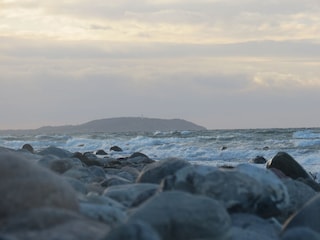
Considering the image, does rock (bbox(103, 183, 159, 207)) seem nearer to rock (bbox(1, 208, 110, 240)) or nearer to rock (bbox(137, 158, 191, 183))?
rock (bbox(137, 158, 191, 183))

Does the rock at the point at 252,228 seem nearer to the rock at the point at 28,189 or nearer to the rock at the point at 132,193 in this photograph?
the rock at the point at 132,193

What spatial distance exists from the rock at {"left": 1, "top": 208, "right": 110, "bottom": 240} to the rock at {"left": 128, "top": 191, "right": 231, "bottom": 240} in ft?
0.83

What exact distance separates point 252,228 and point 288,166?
543 cm

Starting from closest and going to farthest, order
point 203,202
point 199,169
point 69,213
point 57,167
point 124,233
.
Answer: point 124,233 → point 69,213 → point 203,202 → point 199,169 → point 57,167

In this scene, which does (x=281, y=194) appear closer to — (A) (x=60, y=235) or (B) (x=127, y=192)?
(B) (x=127, y=192)

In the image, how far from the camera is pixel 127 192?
4359 mm

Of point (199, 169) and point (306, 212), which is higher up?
point (199, 169)

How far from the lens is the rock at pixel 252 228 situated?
3518 millimetres

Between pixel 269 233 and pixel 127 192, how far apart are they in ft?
3.49

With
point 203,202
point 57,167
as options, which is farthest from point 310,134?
point 203,202

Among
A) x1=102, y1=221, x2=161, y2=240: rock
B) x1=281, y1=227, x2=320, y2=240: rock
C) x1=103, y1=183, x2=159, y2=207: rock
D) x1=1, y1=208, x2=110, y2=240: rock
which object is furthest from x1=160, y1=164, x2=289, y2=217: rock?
x1=102, y1=221, x2=161, y2=240: rock

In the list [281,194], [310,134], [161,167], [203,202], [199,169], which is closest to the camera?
[203,202]

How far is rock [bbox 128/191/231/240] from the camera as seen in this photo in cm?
312

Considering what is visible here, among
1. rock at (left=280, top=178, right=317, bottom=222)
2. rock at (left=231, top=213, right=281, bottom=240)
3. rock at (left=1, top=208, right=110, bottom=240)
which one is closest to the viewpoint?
rock at (left=1, top=208, right=110, bottom=240)
